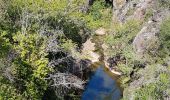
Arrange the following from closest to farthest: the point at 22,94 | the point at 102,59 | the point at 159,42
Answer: the point at 22,94 → the point at 159,42 → the point at 102,59

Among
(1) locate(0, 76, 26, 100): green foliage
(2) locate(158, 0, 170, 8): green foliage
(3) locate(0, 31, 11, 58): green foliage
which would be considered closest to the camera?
(1) locate(0, 76, 26, 100): green foliage

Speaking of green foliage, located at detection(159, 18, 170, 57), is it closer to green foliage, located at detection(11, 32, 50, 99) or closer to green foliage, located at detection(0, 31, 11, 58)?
green foliage, located at detection(11, 32, 50, 99)

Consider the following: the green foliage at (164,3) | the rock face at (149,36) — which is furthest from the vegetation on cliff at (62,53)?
the green foliage at (164,3)

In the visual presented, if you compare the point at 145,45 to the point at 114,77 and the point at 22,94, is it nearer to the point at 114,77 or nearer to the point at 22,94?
the point at 114,77

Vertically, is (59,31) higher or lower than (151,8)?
lower

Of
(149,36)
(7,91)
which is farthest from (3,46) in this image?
(149,36)

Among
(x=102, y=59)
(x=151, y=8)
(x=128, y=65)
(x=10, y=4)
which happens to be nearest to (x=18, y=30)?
(x=10, y=4)

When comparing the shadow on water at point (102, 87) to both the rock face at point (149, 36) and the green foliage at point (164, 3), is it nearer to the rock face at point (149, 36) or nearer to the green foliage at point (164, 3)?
the rock face at point (149, 36)

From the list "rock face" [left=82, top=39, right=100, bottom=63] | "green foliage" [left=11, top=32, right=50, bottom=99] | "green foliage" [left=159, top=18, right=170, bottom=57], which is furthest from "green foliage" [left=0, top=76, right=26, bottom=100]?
"rock face" [left=82, top=39, right=100, bottom=63]
